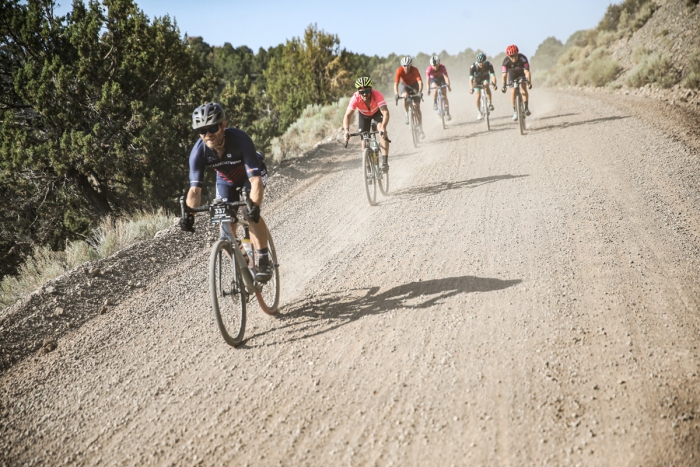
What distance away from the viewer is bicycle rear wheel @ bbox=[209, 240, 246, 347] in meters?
3.99

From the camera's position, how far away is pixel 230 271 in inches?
167

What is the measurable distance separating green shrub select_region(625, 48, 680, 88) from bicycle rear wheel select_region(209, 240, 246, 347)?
1637 cm

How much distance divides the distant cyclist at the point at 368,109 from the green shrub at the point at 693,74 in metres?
10.7

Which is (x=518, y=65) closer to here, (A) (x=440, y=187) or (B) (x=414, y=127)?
(B) (x=414, y=127)

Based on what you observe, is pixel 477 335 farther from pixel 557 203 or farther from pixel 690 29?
pixel 690 29

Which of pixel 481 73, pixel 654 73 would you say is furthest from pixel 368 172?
pixel 654 73

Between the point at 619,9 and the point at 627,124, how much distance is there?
80.3 feet

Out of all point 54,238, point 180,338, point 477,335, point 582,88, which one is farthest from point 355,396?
point 582,88

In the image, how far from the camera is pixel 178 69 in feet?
44.7

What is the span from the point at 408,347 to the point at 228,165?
2.59m

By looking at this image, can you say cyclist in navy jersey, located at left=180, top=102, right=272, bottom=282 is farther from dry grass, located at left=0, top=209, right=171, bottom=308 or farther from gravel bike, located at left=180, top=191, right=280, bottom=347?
dry grass, located at left=0, top=209, right=171, bottom=308

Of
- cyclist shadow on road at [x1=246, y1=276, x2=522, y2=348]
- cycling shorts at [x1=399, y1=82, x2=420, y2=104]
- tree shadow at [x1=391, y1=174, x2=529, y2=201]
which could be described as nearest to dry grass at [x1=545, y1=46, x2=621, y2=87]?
cycling shorts at [x1=399, y1=82, x2=420, y2=104]

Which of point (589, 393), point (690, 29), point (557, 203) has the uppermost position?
point (690, 29)

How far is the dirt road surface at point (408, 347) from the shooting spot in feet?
9.55
